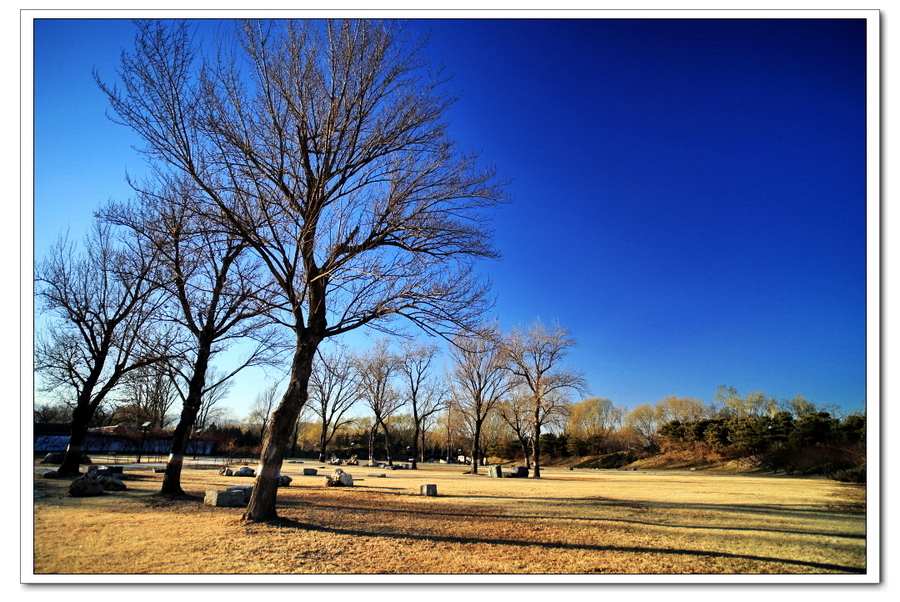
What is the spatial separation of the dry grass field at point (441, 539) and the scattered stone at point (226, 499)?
0.25m

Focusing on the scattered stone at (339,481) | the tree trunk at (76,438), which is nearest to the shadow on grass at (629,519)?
the scattered stone at (339,481)

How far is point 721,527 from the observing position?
8.39 metres

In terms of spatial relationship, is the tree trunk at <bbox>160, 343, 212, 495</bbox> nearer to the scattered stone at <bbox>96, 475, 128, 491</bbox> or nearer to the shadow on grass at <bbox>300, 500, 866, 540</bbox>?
the scattered stone at <bbox>96, 475, 128, 491</bbox>

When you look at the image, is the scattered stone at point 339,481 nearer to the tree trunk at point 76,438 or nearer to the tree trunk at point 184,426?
the tree trunk at point 184,426

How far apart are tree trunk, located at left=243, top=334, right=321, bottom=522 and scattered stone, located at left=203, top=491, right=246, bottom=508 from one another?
2.65 metres

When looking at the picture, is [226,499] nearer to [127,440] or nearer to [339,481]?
[339,481]

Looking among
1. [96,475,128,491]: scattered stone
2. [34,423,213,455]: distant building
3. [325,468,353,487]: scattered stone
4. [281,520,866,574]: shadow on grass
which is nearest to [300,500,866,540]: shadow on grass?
[281,520,866,574]: shadow on grass

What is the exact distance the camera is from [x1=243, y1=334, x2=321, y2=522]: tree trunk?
762 cm

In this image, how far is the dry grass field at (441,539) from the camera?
18.1ft

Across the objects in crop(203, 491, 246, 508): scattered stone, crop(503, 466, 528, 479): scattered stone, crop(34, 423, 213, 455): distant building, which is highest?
crop(203, 491, 246, 508): scattered stone

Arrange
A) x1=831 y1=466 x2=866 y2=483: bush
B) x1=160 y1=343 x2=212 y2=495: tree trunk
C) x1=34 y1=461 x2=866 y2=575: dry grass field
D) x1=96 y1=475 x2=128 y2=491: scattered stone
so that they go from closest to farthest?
x1=34 y1=461 x2=866 y2=575: dry grass field < x1=831 y1=466 x2=866 y2=483: bush < x1=160 y1=343 x2=212 y2=495: tree trunk < x1=96 y1=475 x2=128 y2=491: scattered stone

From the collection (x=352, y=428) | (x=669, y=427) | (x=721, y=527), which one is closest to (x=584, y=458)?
(x=669, y=427)
